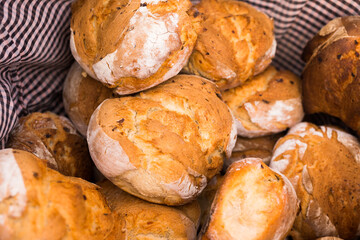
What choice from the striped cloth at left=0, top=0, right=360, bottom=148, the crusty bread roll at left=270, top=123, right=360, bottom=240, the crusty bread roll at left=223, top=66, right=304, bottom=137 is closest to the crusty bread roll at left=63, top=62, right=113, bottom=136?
the striped cloth at left=0, top=0, right=360, bottom=148

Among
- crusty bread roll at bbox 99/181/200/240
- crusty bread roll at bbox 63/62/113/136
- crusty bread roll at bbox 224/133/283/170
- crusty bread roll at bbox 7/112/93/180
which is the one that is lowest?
crusty bread roll at bbox 224/133/283/170

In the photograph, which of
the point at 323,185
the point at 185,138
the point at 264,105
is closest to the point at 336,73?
the point at 264,105

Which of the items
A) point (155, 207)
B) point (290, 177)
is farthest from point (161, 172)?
point (290, 177)

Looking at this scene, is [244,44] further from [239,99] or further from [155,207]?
[155,207]

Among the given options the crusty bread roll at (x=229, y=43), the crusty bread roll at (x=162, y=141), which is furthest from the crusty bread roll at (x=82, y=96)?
the crusty bread roll at (x=229, y=43)

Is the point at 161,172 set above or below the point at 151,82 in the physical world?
below

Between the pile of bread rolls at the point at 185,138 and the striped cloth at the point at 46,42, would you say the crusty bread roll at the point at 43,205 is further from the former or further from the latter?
the striped cloth at the point at 46,42

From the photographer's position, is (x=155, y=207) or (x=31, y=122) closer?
(x=155, y=207)

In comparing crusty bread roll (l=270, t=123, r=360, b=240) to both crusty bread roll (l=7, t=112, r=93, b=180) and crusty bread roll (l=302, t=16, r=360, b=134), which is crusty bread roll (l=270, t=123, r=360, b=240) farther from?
crusty bread roll (l=7, t=112, r=93, b=180)
